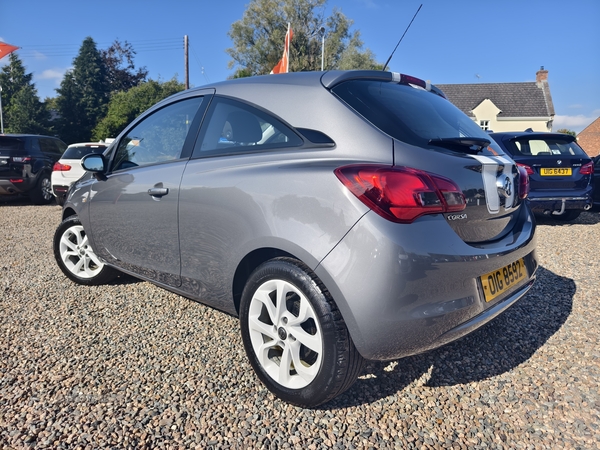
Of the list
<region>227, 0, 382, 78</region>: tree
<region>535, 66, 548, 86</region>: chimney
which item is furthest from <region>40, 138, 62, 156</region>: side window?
<region>535, 66, 548, 86</region>: chimney

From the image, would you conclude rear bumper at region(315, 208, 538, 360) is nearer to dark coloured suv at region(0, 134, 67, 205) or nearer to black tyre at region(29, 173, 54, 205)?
dark coloured suv at region(0, 134, 67, 205)

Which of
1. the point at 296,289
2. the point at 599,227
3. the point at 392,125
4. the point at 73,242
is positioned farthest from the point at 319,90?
the point at 599,227

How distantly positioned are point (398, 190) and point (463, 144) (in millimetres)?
578

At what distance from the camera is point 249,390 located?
2375 mm

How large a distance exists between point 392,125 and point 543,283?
300cm

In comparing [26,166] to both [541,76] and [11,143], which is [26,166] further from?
[541,76]

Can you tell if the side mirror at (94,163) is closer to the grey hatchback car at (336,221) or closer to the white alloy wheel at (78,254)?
the white alloy wheel at (78,254)

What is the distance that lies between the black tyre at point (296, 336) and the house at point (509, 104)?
146 ft

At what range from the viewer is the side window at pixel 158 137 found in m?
2.96

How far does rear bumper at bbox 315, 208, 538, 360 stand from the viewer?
5.98 feet

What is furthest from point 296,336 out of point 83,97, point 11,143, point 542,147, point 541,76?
point 541,76

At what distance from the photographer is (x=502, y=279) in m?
2.26

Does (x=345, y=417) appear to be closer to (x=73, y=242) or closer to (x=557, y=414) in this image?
(x=557, y=414)

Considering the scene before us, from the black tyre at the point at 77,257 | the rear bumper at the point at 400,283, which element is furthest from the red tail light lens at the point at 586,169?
the black tyre at the point at 77,257
